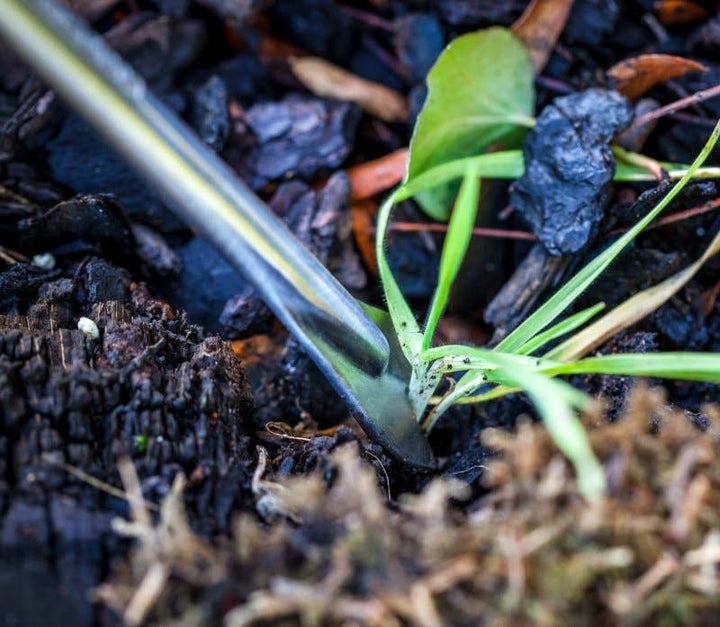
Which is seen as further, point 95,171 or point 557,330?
point 95,171

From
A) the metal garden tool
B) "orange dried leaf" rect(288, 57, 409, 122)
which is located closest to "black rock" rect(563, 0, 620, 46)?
"orange dried leaf" rect(288, 57, 409, 122)

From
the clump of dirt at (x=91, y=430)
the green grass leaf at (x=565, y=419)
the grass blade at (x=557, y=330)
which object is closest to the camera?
the green grass leaf at (x=565, y=419)

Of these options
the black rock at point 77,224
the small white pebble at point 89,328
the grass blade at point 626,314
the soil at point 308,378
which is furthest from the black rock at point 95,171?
the grass blade at point 626,314

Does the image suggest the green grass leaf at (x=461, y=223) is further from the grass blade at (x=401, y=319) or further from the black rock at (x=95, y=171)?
the black rock at (x=95, y=171)

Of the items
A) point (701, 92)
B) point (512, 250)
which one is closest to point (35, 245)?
point (512, 250)

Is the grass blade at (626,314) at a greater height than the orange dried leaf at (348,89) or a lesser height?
lesser

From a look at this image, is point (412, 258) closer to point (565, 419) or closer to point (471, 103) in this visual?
point (471, 103)

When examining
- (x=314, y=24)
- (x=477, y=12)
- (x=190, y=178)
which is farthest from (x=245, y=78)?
(x=190, y=178)
